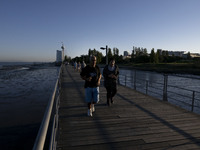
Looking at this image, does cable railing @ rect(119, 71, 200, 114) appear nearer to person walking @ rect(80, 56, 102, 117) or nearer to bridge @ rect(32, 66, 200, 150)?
bridge @ rect(32, 66, 200, 150)

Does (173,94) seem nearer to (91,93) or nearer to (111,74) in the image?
(111,74)

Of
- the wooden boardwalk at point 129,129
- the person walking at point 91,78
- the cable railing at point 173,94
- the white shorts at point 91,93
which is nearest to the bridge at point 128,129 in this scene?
the wooden boardwalk at point 129,129

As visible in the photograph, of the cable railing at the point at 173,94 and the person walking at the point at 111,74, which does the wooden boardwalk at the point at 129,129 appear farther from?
the cable railing at the point at 173,94

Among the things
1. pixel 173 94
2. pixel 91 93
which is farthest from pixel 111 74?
pixel 173 94

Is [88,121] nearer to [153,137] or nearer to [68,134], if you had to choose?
[68,134]

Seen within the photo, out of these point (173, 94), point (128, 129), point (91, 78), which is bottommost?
point (173, 94)

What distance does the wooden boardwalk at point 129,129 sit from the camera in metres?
2.79

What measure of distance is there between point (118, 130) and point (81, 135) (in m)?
0.86

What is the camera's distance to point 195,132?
3.28 metres

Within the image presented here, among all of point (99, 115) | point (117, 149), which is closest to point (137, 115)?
point (99, 115)

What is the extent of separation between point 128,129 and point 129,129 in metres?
0.02

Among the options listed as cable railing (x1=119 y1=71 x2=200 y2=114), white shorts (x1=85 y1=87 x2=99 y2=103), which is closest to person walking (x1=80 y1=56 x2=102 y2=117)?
white shorts (x1=85 y1=87 x2=99 y2=103)

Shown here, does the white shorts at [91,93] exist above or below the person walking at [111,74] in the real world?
below

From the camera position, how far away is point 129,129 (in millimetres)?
3447
